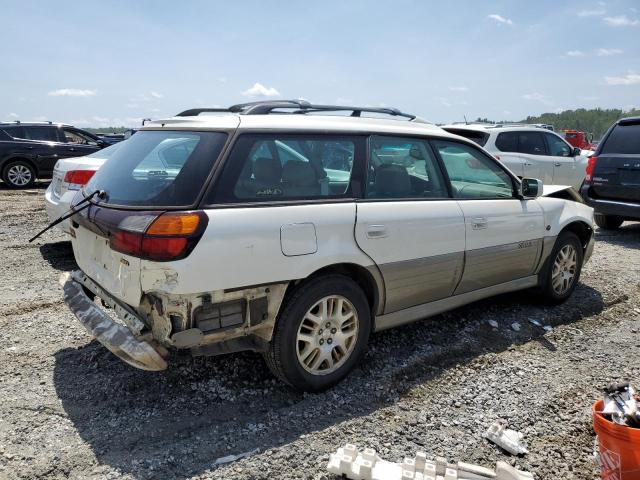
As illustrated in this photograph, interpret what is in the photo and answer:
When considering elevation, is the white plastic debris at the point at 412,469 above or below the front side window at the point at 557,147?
below

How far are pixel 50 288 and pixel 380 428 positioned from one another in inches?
155

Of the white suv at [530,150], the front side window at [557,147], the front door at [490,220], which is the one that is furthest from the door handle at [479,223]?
the front side window at [557,147]

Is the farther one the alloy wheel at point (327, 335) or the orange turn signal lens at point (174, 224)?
the alloy wheel at point (327, 335)

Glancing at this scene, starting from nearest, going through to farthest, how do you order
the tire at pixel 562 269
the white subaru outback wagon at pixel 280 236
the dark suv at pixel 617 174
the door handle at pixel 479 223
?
the white subaru outback wagon at pixel 280 236
the door handle at pixel 479 223
the tire at pixel 562 269
the dark suv at pixel 617 174

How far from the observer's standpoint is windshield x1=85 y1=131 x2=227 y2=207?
2.78 m

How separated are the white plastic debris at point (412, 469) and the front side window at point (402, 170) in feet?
5.47

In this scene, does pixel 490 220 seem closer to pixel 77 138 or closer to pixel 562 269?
pixel 562 269

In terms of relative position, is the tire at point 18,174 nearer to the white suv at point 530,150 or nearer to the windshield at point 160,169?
the white suv at point 530,150

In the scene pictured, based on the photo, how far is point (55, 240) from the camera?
23.7ft

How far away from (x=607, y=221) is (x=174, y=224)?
8.78 meters

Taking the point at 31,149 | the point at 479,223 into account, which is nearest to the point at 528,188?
the point at 479,223

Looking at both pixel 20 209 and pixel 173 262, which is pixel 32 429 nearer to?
pixel 173 262

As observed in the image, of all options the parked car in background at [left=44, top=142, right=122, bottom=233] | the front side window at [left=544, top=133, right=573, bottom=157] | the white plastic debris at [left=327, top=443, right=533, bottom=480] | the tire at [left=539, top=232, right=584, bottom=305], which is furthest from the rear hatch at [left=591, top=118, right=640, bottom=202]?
the parked car in background at [left=44, top=142, right=122, bottom=233]

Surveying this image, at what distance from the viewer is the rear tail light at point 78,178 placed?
19.6 ft
